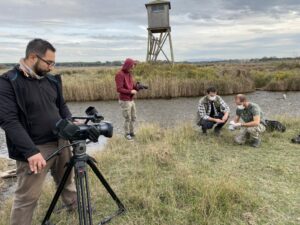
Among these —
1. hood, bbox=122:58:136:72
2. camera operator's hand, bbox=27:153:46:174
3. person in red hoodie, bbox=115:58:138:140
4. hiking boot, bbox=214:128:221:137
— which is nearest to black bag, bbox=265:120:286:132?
hiking boot, bbox=214:128:221:137

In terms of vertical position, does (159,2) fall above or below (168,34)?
above

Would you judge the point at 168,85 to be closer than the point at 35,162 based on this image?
No

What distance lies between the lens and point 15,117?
245 centimetres

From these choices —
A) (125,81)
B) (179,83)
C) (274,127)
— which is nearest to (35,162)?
(125,81)

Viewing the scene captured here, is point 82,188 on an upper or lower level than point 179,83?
upper

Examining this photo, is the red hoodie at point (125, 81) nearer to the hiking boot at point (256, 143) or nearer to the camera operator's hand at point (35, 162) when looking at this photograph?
the hiking boot at point (256, 143)

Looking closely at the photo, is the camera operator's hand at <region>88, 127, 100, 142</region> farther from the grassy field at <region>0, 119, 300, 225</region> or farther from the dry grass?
the dry grass

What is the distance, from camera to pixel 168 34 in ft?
67.7

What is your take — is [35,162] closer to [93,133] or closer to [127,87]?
[93,133]

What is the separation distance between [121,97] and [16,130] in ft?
13.8

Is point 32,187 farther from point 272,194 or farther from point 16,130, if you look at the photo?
point 272,194

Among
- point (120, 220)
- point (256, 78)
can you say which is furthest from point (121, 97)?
point (256, 78)

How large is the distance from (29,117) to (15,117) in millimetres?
170

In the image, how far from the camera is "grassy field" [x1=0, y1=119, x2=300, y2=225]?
326 centimetres
